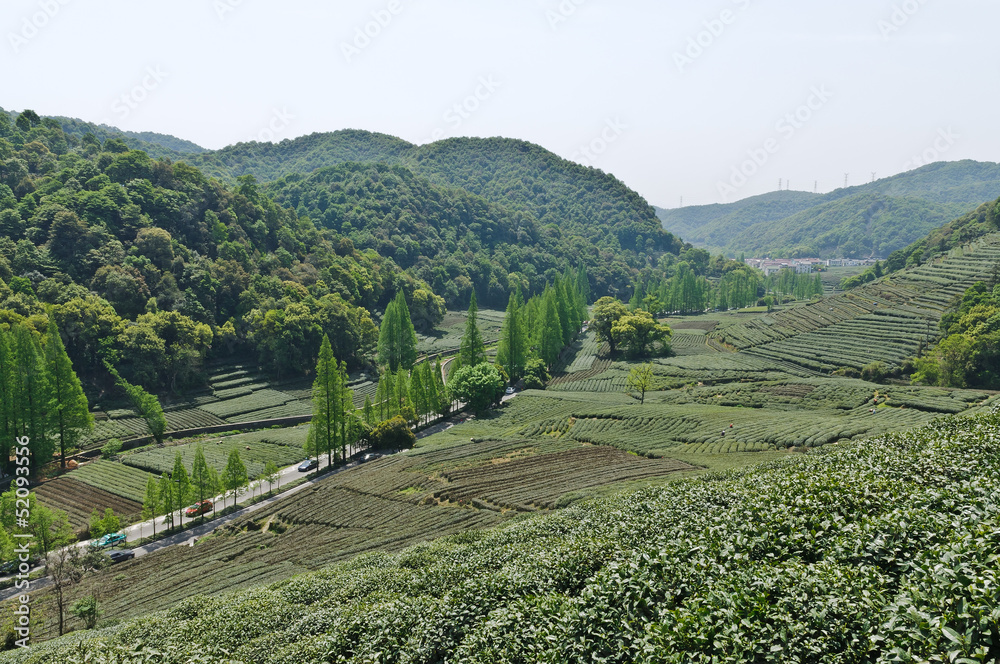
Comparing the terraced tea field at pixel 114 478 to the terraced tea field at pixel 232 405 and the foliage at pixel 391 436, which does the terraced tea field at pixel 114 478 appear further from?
the foliage at pixel 391 436

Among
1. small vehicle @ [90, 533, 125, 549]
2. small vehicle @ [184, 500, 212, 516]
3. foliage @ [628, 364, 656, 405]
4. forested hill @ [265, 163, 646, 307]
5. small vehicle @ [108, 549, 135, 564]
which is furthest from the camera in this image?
forested hill @ [265, 163, 646, 307]

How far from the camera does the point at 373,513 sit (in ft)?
120

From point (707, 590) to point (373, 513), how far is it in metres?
29.6

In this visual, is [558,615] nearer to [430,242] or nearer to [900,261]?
[430,242]

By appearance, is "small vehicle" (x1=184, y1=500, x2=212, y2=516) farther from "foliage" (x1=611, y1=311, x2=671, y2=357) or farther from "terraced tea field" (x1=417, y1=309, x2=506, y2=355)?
"foliage" (x1=611, y1=311, x2=671, y2=357)

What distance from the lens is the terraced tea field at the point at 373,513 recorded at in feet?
95.1

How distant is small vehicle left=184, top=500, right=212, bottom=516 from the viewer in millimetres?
43250

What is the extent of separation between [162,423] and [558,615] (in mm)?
58251

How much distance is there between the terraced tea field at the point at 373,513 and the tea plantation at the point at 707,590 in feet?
32.2

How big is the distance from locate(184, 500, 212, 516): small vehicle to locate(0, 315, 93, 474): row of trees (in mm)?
14794

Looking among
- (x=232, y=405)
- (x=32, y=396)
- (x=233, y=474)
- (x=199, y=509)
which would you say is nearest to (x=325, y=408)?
(x=233, y=474)

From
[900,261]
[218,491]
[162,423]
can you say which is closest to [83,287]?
[162,423]

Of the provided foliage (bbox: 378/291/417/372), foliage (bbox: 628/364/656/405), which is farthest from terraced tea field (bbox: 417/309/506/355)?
foliage (bbox: 628/364/656/405)

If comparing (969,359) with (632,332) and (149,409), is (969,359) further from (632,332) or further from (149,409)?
(149,409)
